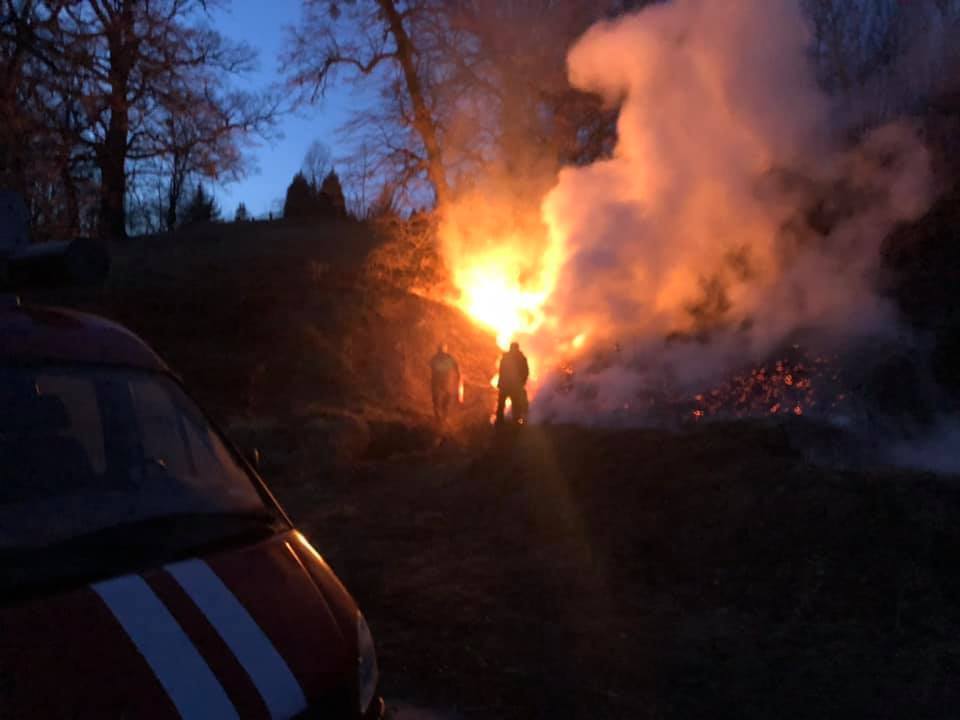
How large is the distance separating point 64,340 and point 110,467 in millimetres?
520

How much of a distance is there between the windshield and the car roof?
1.9 inches

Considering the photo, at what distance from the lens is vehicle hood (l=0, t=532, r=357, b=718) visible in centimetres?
226

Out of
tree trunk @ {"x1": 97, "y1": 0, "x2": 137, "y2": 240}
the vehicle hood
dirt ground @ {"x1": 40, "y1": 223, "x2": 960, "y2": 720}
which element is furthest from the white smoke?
the vehicle hood

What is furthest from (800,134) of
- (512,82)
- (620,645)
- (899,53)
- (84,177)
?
A: (84,177)

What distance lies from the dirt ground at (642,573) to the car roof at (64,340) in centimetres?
226

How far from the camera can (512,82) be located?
17922 millimetres

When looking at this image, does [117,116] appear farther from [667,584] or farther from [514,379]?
[667,584]

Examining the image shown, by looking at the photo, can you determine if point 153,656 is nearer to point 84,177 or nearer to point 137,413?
point 137,413

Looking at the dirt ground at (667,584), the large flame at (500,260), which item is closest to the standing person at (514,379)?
the dirt ground at (667,584)

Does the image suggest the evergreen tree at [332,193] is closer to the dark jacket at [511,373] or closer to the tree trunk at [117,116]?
the tree trunk at [117,116]

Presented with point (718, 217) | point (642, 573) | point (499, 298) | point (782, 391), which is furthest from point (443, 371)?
point (642, 573)

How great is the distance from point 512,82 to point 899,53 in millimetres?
7044

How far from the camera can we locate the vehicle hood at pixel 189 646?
89.0 inches

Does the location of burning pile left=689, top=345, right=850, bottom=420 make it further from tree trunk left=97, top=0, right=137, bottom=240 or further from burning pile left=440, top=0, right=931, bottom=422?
tree trunk left=97, top=0, right=137, bottom=240
